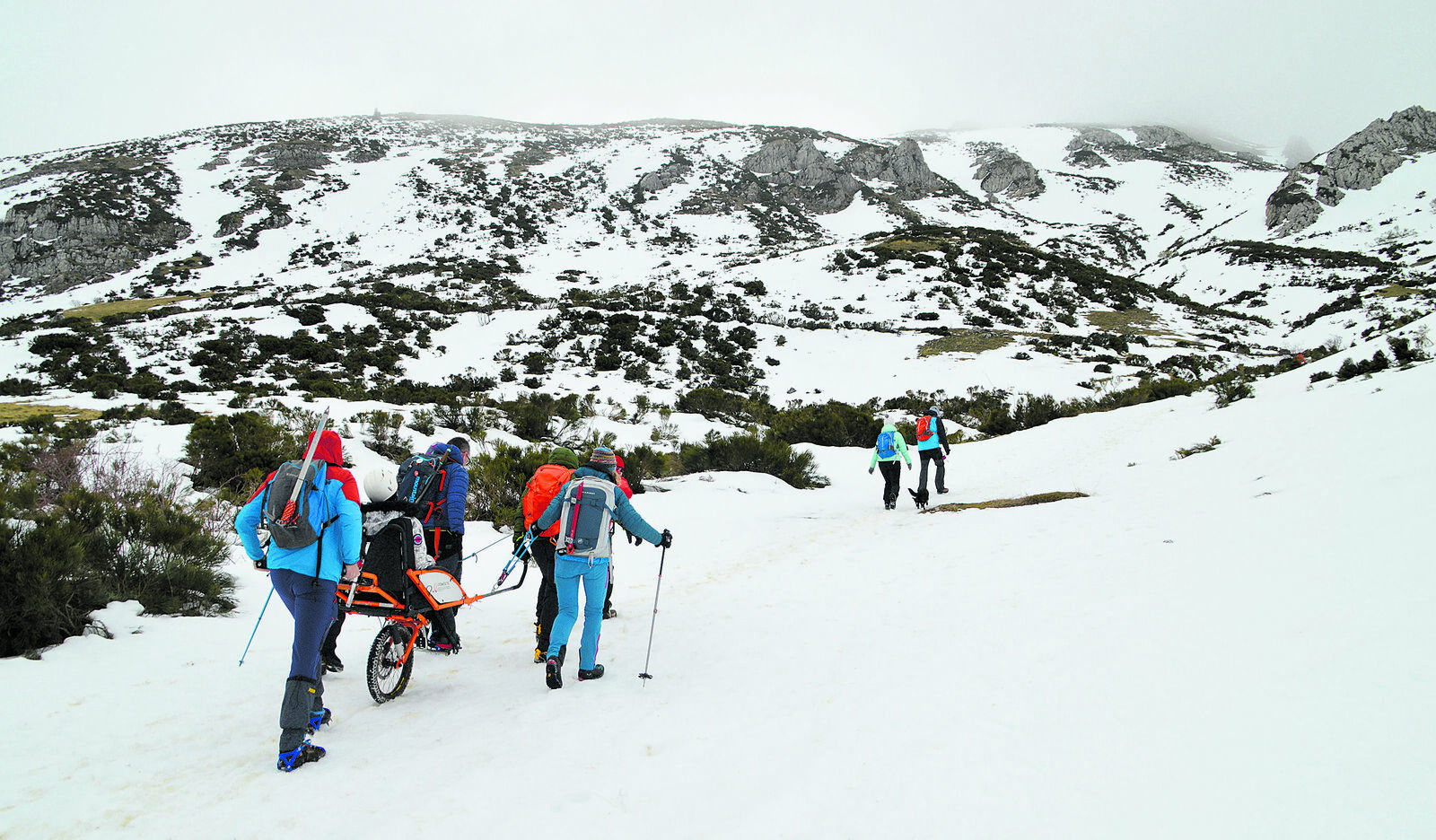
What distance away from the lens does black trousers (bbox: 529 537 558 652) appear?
16.4ft

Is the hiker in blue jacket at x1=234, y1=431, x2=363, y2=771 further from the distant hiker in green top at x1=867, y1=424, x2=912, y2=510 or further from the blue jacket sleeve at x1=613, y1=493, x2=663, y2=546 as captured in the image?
the distant hiker in green top at x1=867, y1=424, x2=912, y2=510

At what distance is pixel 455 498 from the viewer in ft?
15.5

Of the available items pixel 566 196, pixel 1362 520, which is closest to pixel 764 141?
pixel 566 196

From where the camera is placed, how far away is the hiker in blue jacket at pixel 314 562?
3.24m

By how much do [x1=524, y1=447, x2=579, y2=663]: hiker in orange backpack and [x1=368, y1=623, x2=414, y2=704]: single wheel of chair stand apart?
3.18ft

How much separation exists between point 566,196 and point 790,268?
3306 cm

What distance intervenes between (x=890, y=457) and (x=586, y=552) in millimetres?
6600

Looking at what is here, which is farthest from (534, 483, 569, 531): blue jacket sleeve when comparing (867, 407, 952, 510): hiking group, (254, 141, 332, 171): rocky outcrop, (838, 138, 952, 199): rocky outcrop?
(838, 138, 952, 199): rocky outcrop

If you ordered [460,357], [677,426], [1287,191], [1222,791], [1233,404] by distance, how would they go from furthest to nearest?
1. [1287,191]
2. [460,357]
3. [677,426]
4. [1233,404]
5. [1222,791]

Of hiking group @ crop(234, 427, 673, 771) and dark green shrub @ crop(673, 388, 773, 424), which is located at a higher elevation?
dark green shrub @ crop(673, 388, 773, 424)

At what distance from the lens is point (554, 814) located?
8.75ft

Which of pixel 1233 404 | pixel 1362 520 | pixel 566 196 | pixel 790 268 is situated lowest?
pixel 1362 520

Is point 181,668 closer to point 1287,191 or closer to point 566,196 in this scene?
point 566,196

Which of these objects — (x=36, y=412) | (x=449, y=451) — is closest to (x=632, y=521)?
(x=449, y=451)
